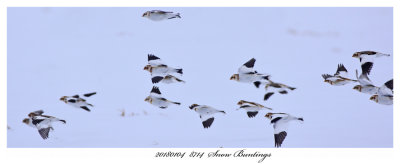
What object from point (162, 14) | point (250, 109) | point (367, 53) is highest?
point (162, 14)

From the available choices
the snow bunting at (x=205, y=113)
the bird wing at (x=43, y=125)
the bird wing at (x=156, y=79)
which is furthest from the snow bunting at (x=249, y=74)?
the bird wing at (x=43, y=125)

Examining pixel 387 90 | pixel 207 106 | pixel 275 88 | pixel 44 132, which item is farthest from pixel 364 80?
pixel 44 132

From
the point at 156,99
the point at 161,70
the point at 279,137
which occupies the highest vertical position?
the point at 161,70

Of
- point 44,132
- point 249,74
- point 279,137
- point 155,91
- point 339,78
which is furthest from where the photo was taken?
point 339,78

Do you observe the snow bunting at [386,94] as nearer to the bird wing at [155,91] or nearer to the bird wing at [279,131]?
the bird wing at [279,131]

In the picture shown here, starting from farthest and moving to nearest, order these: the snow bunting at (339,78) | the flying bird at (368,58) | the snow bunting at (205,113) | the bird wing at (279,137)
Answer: the snow bunting at (339,78) → the flying bird at (368,58) → the snow bunting at (205,113) → the bird wing at (279,137)

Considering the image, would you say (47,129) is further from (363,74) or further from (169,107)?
(363,74)

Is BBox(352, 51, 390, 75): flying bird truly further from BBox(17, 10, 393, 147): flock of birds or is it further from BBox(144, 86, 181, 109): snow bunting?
BBox(144, 86, 181, 109): snow bunting

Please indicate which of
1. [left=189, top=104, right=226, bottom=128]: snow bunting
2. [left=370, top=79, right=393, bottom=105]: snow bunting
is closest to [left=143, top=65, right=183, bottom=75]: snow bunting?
[left=189, top=104, right=226, bottom=128]: snow bunting

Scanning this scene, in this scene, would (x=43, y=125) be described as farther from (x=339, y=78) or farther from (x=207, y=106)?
(x=339, y=78)

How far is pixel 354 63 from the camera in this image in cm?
684

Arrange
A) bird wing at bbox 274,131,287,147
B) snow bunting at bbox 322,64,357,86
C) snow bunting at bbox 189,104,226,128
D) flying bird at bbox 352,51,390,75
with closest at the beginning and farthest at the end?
bird wing at bbox 274,131,287,147, snow bunting at bbox 189,104,226,128, flying bird at bbox 352,51,390,75, snow bunting at bbox 322,64,357,86

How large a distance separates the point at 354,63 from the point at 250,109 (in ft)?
7.57
